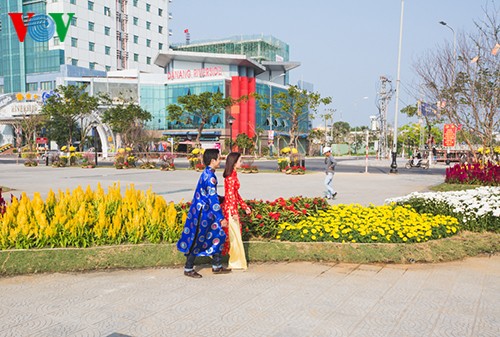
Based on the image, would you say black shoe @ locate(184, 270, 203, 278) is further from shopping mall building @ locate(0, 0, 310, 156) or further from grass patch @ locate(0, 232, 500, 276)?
shopping mall building @ locate(0, 0, 310, 156)

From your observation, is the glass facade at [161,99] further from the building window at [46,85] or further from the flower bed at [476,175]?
the flower bed at [476,175]

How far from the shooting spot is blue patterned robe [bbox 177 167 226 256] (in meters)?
5.26

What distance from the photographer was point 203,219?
5293mm

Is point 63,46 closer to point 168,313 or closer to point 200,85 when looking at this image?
point 200,85

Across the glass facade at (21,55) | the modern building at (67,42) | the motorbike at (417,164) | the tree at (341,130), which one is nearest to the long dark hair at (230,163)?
the motorbike at (417,164)

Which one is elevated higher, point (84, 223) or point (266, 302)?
point (84, 223)

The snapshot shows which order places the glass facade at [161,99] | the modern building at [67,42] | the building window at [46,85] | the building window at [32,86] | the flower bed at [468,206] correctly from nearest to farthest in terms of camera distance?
the flower bed at [468,206]
the glass facade at [161,99]
the modern building at [67,42]
the building window at [46,85]
the building window at [32,86]

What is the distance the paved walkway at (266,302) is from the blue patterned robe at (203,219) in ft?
1.30

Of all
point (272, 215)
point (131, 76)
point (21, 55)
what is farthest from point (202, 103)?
point (272, 215)

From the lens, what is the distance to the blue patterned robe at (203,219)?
5.26 m

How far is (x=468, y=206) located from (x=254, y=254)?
14.4ft

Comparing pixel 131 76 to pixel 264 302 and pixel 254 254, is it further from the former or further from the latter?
pixel 264 302

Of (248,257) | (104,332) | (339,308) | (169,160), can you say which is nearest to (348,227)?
(248,257)

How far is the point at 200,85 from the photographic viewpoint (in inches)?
2591
